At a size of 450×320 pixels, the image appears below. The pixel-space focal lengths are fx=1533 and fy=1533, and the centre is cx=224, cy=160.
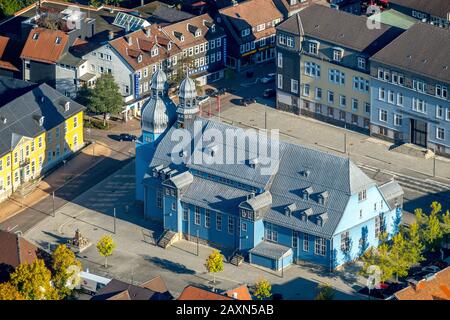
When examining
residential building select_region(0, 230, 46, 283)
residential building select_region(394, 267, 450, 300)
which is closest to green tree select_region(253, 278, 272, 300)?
residential building select_region(394, 267, 450, 300)

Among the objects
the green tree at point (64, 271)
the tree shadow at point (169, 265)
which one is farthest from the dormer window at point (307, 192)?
the green tree at point (64, 271)

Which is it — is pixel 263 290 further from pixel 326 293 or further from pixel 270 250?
pixel 270 250

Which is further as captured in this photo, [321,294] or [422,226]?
[422,226]

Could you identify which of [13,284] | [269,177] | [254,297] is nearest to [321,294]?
[254,297]

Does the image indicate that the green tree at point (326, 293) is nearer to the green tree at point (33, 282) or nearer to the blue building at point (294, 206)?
the blue building at point (294, 206)

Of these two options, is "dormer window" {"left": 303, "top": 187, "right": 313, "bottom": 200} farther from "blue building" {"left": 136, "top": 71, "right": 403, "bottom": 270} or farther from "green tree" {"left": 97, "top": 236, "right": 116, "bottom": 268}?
"green tree" {"left": 97, "top": 236, "right": 116, "bottom": 268}

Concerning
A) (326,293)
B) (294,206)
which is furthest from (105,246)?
(326,293)

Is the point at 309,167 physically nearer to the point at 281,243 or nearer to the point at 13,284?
the point at 281,243
